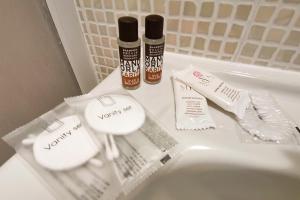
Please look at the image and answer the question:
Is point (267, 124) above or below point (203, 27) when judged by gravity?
below

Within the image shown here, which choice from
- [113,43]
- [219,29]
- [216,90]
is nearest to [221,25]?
[219,29]

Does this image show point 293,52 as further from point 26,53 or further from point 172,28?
point 26,53

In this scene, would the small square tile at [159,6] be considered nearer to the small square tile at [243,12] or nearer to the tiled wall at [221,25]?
the tiled wall at [221,25]

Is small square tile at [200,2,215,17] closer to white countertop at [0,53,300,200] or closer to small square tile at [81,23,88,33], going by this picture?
white countertop at [0,53,300,200]

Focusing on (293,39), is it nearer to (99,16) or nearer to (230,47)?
(230,47)

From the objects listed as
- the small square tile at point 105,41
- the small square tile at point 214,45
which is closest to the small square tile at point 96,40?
the small square tile at point 105,41

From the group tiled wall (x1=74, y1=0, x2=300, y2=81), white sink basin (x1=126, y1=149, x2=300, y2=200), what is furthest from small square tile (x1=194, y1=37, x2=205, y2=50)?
white sink basin (x1=126, y1=149, x2=300, y2=200)

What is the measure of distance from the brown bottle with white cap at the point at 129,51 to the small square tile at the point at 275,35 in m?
0.21

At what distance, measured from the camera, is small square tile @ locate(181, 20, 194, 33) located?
14.5 inches

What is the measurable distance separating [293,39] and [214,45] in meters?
0.12

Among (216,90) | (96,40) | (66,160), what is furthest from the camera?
(96,40)

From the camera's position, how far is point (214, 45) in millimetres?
387

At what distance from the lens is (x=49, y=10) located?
1.30 feet

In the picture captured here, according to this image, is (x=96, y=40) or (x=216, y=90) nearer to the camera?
(x=216, y=90)
